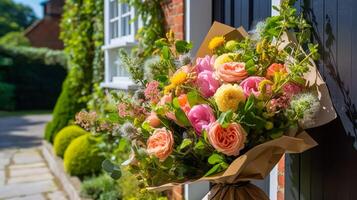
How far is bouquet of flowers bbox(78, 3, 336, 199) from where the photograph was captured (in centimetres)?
138

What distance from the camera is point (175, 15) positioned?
3.18m

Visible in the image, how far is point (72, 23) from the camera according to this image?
6453mm

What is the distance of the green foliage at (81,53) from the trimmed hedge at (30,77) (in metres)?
9.46

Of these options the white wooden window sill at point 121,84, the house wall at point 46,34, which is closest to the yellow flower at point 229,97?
the white wooden window sill at point 121,84

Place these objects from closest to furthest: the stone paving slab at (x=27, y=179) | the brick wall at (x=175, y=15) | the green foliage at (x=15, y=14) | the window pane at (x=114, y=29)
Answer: the brick wall at (x=175, y=15) → the stone paving slab at (x=27, y=179) → the window pane at (x=114, y=29) → the green foliage at (x=15, y=14)

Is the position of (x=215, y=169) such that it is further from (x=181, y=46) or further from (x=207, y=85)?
(x=181, y=46)

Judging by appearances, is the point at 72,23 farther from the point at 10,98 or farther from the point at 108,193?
the point at 10,98

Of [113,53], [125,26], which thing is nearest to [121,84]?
[125,26]

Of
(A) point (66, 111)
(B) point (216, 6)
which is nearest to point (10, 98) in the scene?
(A) point (66, 111)

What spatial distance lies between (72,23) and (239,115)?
18.3 ft

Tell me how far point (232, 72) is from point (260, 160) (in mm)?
336

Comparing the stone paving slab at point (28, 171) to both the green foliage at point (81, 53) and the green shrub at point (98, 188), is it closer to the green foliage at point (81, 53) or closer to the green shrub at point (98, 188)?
the green foliage at point (81, 53)

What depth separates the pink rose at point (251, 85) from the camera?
1.42m

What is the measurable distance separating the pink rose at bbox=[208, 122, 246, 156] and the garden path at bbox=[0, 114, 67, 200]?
150 inches
